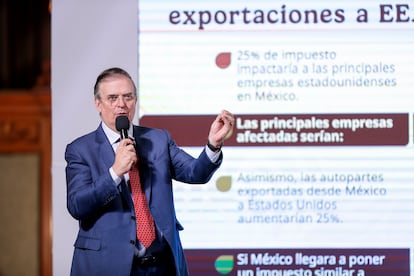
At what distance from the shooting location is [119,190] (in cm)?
328

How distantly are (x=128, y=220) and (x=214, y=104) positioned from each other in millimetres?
1241

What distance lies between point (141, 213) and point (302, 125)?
52.1 inches

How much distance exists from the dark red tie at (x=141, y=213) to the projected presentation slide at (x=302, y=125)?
1051mm

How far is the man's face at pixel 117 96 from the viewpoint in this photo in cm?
332

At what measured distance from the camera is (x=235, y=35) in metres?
4.34

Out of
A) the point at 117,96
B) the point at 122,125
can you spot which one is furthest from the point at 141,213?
the point at 117,96

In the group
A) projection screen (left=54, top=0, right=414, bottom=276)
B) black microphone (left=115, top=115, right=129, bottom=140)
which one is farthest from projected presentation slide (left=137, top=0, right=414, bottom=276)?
black microphone (left=115, top=115, right=129, bottom=140)

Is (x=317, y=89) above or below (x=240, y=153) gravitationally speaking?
above

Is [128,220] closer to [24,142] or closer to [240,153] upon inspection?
[240,153]

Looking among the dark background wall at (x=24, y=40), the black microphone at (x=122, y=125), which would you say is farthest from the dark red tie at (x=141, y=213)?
the dark background wall at (x=24, y=40)

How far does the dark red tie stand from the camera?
3.23 m

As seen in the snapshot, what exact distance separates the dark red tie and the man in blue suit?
0.05ft

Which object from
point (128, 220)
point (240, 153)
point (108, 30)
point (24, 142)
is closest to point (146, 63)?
point (108, 30)

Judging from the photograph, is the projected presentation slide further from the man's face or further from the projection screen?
the man's face
